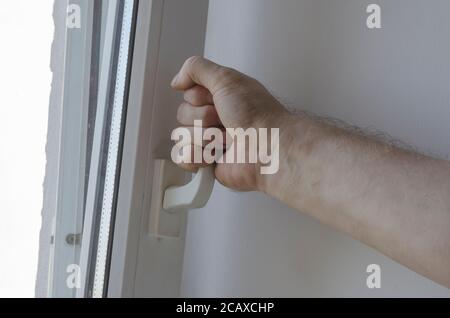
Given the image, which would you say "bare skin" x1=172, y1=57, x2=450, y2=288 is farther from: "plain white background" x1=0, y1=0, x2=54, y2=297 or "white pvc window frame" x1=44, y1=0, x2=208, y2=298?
"plain white background" x1=0, y1=0, x2=54, y2=297

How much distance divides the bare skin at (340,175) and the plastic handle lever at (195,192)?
0.01m

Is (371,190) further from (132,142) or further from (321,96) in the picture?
(132,142)

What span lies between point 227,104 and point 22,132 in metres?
0.26

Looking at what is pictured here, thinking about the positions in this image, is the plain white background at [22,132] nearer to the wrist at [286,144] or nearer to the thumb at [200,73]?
the thumb at [200,73]

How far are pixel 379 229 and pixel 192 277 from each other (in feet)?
1.36

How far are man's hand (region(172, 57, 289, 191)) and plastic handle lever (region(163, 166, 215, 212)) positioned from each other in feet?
0.04

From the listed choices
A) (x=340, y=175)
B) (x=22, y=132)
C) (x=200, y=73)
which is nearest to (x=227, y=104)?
(x=200, y=73)

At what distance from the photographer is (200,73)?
24.1 inches

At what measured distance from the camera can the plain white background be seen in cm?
59

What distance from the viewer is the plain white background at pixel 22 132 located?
0.59 m

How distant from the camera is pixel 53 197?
67 cm

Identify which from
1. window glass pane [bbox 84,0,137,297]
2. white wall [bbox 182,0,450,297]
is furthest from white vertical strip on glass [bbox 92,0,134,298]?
white wall [bbox 182,0,450,297]

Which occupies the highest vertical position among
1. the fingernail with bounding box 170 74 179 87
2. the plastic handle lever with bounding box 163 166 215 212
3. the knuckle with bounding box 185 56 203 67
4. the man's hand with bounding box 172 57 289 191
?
the knuckle with bounding box 185 56 203 67
